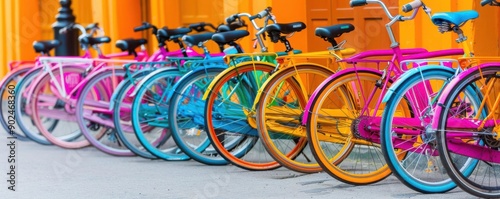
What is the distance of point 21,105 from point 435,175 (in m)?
4.92

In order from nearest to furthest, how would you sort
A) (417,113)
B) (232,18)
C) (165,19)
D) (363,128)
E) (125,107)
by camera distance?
(417,113) → (363,128) → (232,18) → (125,107) → (165,19)

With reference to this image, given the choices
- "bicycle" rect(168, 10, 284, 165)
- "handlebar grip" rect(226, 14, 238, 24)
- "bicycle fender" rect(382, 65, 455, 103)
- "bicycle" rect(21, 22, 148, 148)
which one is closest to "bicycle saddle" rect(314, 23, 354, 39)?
"bicycle fender" rect(382, 65, 455, 103)

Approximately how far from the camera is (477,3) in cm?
972

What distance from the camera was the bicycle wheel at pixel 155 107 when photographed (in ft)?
34.9

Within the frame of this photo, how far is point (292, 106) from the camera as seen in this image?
374 inches

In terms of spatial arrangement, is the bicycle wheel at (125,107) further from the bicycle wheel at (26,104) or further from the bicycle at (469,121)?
the bicycle at (469,121)

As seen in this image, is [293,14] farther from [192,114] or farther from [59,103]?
[59,103]

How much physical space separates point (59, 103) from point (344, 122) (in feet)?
13.4

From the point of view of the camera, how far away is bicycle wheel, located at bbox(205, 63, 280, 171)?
977 cm

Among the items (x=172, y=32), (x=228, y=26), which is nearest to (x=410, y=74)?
(x=228, y=26)

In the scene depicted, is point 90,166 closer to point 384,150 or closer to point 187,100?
point 187,100

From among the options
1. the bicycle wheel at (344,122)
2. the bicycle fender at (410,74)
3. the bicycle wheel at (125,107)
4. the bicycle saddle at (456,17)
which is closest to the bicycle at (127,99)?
the bicycle wheel at (125,107)

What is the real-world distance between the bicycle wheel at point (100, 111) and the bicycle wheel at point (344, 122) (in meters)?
2.81

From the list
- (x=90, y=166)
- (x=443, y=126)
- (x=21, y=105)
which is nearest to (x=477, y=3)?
(x=443, y=126)
